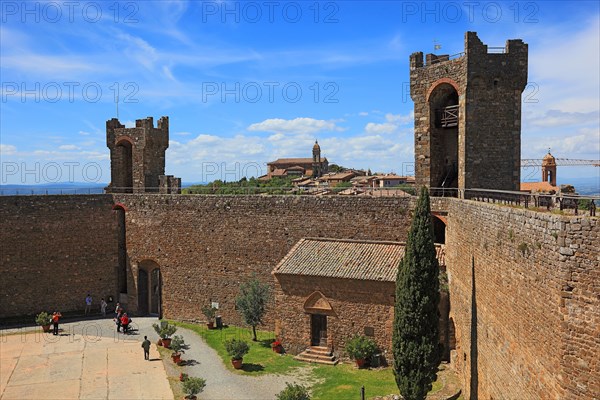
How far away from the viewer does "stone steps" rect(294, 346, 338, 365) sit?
62.7 ft

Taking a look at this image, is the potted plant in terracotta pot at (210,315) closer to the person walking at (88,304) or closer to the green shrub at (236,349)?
the green shrub at (236,349)

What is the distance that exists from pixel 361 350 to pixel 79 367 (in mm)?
10544

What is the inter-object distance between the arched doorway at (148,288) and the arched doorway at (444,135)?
14.6 m

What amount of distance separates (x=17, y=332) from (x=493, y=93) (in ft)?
75.5

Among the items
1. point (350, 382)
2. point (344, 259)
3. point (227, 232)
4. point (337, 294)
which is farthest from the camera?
point (227, 232)

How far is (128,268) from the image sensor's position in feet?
85.6

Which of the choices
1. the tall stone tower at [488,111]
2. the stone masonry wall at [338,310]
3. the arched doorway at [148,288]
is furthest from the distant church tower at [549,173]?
the arched doorway at [148,288]

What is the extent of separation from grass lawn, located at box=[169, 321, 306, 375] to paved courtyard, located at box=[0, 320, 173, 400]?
2.46m

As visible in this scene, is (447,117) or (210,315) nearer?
(447,117)

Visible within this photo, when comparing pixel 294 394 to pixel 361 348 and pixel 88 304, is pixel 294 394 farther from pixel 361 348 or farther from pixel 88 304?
pixel 88 304

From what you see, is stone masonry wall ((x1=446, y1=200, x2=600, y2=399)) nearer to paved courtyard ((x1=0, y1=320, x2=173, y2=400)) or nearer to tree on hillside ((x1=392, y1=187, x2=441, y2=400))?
tree on hillside ((x1=392, y1=187, x2=441, y2=400))

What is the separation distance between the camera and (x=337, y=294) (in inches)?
762

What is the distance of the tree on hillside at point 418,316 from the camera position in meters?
14.7

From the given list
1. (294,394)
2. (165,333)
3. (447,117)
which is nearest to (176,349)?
(165,333)
